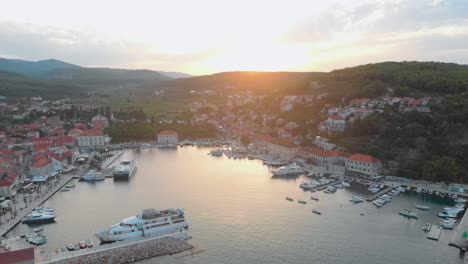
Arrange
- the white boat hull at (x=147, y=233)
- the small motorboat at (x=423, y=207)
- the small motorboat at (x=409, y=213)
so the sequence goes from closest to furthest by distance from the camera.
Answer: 1. the white boat hull at (x=147, y=233)
2. the small motorboat at (x=409, y=213)
3. the small motorboat at (x=423, y=207)

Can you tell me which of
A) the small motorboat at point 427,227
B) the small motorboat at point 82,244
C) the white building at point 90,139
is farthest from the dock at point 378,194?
the white building at point 90,139

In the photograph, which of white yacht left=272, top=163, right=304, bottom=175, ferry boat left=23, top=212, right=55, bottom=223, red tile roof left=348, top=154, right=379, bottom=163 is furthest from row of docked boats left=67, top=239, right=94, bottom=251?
red tile roof left=348, top=154, right=379, bottom=163

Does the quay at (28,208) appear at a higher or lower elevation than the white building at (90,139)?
lower

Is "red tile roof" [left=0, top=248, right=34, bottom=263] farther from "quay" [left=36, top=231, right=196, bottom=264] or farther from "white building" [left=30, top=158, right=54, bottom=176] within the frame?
"white building" [left=30, top=158, right=54, bottom=176]

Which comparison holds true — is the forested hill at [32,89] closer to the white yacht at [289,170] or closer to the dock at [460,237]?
the white yacht at [289,170]

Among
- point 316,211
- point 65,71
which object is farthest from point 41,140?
point 65,71

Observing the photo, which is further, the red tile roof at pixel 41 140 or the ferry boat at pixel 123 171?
the red tile roof at pixel 41 140

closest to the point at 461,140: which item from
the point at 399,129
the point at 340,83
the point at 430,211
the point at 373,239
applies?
the point at 399,129

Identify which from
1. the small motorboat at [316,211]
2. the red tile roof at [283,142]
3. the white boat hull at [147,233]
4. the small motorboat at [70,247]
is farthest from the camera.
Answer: the red tile roof at [283,142]
